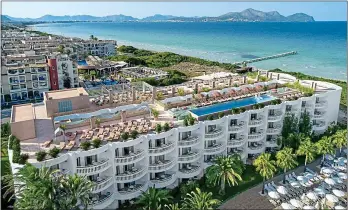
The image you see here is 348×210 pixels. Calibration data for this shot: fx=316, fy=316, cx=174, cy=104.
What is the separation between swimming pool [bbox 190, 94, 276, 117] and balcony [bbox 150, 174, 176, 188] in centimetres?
734

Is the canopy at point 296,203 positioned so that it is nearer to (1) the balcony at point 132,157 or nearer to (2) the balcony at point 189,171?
(2) the balcony at point 189,171

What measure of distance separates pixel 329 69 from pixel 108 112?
10037cm

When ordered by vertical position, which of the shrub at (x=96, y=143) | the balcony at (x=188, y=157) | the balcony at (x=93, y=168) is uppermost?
the shrub at (x=96, y=143)

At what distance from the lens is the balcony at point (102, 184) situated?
26.6 meters

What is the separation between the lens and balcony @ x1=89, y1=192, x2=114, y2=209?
2653 cm

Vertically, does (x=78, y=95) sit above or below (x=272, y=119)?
above

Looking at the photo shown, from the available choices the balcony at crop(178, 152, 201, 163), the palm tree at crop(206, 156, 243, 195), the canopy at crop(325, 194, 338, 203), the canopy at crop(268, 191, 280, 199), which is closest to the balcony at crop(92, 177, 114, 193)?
the balcony at crop(178, 152, 201, 163)

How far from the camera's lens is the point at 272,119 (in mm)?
37062

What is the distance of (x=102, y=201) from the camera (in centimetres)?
2698

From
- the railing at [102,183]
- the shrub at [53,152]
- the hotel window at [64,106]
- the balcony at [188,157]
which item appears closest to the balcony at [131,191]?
the railing at [102,183]

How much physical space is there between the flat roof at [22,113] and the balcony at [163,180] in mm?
12933

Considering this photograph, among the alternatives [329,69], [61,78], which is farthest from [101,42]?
[329,69]

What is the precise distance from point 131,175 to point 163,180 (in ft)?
11.5

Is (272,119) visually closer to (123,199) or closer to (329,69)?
(123,199)
